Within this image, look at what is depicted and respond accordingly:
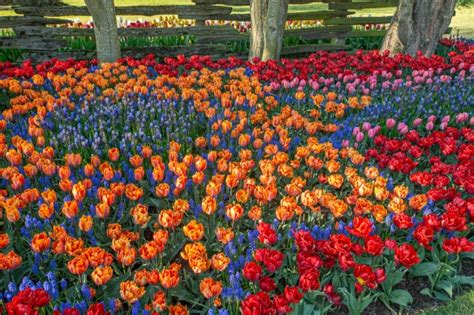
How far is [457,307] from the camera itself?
3.40 metres

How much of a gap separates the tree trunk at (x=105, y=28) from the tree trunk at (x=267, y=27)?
2.28 metres

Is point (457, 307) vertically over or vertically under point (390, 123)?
under

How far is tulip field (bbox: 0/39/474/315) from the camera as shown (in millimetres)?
2936

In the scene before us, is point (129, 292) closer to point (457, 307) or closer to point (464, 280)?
point (457, 307)

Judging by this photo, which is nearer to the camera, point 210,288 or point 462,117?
point 210,288

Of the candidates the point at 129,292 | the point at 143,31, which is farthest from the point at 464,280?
the point at 143,31

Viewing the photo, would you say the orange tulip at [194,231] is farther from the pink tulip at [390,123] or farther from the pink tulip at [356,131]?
the pink tulip at [390,123]

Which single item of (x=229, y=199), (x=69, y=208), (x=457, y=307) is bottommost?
(x=457, y=307)

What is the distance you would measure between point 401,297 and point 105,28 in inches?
234

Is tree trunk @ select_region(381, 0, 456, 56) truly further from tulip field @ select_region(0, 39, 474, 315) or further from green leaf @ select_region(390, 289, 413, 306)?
green leaf @ select_region(390, 289, 413, 306)

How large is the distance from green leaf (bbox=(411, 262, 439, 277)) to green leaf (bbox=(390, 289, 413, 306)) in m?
0.27

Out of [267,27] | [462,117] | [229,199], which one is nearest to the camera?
[229,199]

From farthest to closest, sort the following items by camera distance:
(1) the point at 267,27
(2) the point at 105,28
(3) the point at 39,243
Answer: (1) the point at 267,27 → (2) the point at 105,28 → (3) the point at 39,243

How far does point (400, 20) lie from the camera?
880 cm
